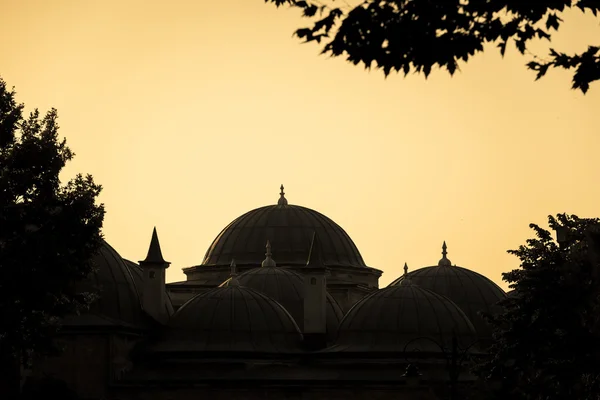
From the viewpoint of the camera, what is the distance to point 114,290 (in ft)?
177

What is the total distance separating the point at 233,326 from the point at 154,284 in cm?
316

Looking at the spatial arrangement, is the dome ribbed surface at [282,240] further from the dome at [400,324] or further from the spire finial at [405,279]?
the dome at [400,324]

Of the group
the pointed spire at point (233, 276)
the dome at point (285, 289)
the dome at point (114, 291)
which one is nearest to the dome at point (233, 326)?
the pointed spire at point (233, 276)

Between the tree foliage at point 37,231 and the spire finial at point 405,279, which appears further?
the spire finial at point 405,279

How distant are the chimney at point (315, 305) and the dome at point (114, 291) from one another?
228 inches

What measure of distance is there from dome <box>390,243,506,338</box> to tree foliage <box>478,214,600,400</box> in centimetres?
1169

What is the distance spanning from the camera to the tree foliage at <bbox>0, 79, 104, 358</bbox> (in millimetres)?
39125

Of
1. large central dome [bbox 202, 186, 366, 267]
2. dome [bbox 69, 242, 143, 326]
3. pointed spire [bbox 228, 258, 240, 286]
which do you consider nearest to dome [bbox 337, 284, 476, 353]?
pointed spire [bbox 228, 258, 240, 286]

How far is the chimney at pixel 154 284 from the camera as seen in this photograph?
180 feet

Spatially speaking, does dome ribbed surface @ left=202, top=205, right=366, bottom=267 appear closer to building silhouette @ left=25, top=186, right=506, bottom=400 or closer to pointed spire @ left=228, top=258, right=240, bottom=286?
pointed spire @ left=228, top=258, right=240, bottom=286

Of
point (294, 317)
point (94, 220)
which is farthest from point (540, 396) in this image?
point (294, 317)

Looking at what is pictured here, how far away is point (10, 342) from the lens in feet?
129

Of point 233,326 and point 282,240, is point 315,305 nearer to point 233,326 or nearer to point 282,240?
point 233,326

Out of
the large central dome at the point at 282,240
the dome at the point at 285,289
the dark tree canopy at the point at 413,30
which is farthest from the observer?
the large central dome at the point at 282,240
